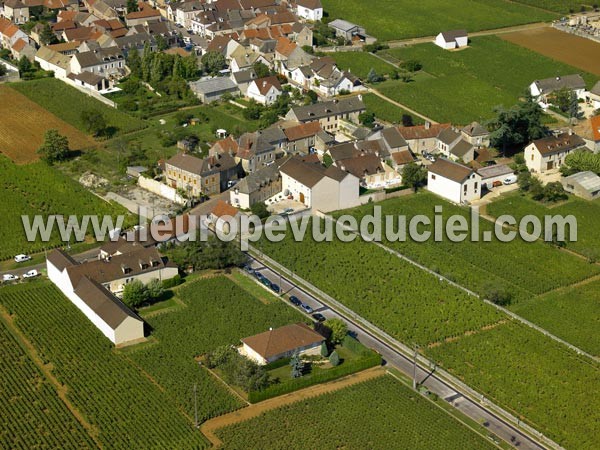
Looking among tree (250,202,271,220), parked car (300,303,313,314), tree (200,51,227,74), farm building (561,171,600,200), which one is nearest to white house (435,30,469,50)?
tree (200,51,227,74)

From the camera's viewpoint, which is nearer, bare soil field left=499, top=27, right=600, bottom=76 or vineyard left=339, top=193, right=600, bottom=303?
vineyard left=339, top=193, right=600, bottom=303

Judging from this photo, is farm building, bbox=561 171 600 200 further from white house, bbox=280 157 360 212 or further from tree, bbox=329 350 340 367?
tree, bbox=329 350 340 367

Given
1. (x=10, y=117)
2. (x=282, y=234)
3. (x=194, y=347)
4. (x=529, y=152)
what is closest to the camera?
(x=194, y=347)

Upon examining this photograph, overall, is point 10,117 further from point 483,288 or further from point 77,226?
point 483,288

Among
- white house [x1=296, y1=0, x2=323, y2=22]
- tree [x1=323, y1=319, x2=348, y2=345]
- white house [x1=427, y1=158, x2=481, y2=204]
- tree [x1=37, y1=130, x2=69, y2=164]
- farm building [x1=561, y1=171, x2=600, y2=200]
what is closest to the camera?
tree [x1=323, y1=319, x2=348, y2=345]

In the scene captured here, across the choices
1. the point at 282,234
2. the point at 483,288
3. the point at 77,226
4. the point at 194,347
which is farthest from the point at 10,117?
the point at 483,288
